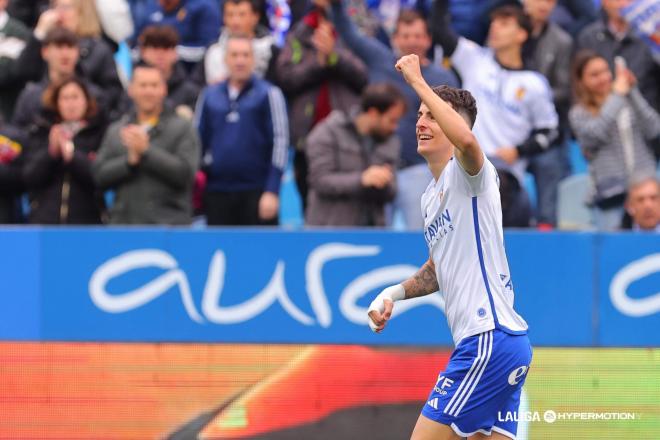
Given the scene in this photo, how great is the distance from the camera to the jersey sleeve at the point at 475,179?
224 inches

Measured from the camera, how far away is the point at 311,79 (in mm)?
11016

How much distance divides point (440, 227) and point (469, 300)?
35 cm

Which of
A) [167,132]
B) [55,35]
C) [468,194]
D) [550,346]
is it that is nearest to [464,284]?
[468,194]

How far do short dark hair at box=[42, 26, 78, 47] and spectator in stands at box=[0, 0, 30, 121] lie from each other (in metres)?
0.72

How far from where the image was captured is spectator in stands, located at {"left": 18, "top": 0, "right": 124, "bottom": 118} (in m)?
11.6

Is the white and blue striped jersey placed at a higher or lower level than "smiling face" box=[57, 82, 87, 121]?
lower

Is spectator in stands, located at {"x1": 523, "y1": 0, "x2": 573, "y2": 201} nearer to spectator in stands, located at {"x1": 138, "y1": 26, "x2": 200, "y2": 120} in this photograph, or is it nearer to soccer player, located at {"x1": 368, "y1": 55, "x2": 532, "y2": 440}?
spectator in stands, located at {"x1": 138, "y1": 26, "x2": 200, "y2": 120}

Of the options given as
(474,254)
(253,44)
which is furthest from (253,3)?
(474,254)

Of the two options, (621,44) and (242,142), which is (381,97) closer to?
(242,142)

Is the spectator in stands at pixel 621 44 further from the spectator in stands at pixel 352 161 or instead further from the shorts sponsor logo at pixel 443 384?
the shorts sponsor logo at pixel 443 384

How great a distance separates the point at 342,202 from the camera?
10.1 metres

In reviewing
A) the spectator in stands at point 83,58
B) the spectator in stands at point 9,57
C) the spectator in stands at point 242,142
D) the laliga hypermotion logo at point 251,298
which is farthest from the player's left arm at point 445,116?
the spectator in stands at point 9,57

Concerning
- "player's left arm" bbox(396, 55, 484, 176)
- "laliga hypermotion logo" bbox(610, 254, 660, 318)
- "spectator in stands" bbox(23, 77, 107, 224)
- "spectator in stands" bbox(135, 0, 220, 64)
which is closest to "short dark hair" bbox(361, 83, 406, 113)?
"laliga hypermotion logo" bbox(610, 254, 660, 318)

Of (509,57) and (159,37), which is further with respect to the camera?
(159,37)
